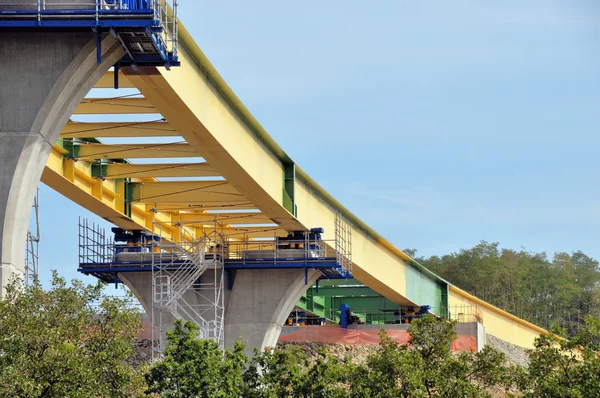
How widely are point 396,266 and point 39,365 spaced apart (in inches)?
1575

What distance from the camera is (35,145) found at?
28969 millimetres

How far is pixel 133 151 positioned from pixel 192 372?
10789 mm

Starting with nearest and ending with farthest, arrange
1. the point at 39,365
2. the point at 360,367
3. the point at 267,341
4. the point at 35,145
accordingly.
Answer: the point at 39,365 → the point at 35,145 → the point at 360,367 → the point at 267,341

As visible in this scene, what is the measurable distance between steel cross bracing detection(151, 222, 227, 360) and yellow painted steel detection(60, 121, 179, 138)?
31.1 ft

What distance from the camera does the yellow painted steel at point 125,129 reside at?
40719 millimetres

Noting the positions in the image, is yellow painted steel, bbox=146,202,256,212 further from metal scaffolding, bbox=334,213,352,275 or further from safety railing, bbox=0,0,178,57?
safety railing, bbox=0,0,178,57

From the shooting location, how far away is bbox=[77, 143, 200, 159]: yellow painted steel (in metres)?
42.9

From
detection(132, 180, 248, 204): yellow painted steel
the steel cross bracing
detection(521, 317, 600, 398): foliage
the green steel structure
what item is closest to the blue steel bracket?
detection(521, 317, 600, 398): foliage

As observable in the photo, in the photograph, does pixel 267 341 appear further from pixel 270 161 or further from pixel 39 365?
Result: pixel 39 365

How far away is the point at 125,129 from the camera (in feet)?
134

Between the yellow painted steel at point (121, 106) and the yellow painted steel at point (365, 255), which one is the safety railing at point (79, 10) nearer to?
the yellow painted steel at point (121, 106)

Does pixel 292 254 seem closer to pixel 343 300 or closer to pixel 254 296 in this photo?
pixel 254 296

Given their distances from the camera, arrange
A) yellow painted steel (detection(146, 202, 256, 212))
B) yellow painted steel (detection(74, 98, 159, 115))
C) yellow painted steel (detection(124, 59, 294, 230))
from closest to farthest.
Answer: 1. yellow painted steel (detection(124, 59, 294, 230))
2. yellow painted steel (detection(74, 98, 159, 115))
3. yellow painted steel (detection(146, 202, 256, 212))

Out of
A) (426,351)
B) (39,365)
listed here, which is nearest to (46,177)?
(426,351)
